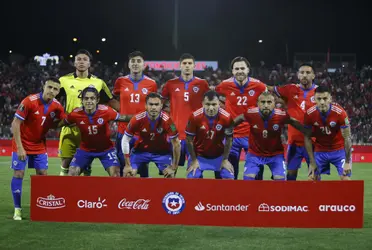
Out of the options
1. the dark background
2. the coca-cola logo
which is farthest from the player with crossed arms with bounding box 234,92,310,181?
the dark background

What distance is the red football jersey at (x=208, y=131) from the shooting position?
8.11 m

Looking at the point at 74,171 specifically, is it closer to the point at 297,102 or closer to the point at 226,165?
the point at 226,165

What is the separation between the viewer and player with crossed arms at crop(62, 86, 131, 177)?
8172 millimetres

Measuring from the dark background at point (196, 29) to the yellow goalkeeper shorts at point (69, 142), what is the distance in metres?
35.7

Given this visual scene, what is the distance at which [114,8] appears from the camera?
51312mm

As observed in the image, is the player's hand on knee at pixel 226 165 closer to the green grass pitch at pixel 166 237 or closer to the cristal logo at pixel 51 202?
the green grass pitch at pixel 166 237

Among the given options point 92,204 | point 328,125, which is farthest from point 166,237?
point 328,125

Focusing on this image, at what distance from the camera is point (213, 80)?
2695 centimetres

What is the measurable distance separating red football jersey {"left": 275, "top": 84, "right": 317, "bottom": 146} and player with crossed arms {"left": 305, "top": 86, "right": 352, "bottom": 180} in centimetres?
40

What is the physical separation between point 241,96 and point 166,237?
9.70 ft

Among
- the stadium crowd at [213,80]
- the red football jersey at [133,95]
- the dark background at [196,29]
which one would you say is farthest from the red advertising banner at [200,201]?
the dark background at [196,29]

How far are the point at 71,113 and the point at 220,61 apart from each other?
129 ft

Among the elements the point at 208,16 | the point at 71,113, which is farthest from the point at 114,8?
the point at 71,113

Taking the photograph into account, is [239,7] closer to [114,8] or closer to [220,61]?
[220,61]
